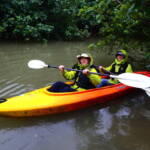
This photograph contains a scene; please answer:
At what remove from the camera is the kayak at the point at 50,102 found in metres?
4.08

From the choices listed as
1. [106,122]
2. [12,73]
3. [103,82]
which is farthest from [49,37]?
[106,122]

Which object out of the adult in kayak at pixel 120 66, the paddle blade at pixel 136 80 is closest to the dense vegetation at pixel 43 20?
the adult in kayak at pixel 120 66

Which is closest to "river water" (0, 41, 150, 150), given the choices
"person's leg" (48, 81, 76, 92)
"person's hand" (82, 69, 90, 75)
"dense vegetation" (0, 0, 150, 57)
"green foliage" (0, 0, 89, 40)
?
"person's leg" (48, 81, 76, 92)

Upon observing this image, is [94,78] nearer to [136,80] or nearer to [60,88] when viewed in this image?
[60,88]

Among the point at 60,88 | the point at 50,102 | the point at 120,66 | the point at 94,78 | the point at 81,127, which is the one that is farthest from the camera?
the point at 120,66

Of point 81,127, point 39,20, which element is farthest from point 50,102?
point 39,20

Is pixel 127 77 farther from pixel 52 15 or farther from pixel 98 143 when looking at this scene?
pixel 52 15

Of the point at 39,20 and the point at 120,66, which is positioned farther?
the point at 39,20

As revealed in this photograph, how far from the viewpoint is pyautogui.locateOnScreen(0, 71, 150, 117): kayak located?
13.4ft

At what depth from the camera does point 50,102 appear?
4.23m

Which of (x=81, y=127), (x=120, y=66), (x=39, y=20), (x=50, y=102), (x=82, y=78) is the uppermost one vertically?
(x=39, y=20)

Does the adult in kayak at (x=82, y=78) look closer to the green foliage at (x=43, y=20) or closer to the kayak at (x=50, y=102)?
the kayak at (x=50, y=102)

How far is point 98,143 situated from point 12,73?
363 centimetres

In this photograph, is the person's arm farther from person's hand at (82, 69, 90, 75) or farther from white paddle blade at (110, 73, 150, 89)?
white paddle blade at (110, 73, 150, 89)
